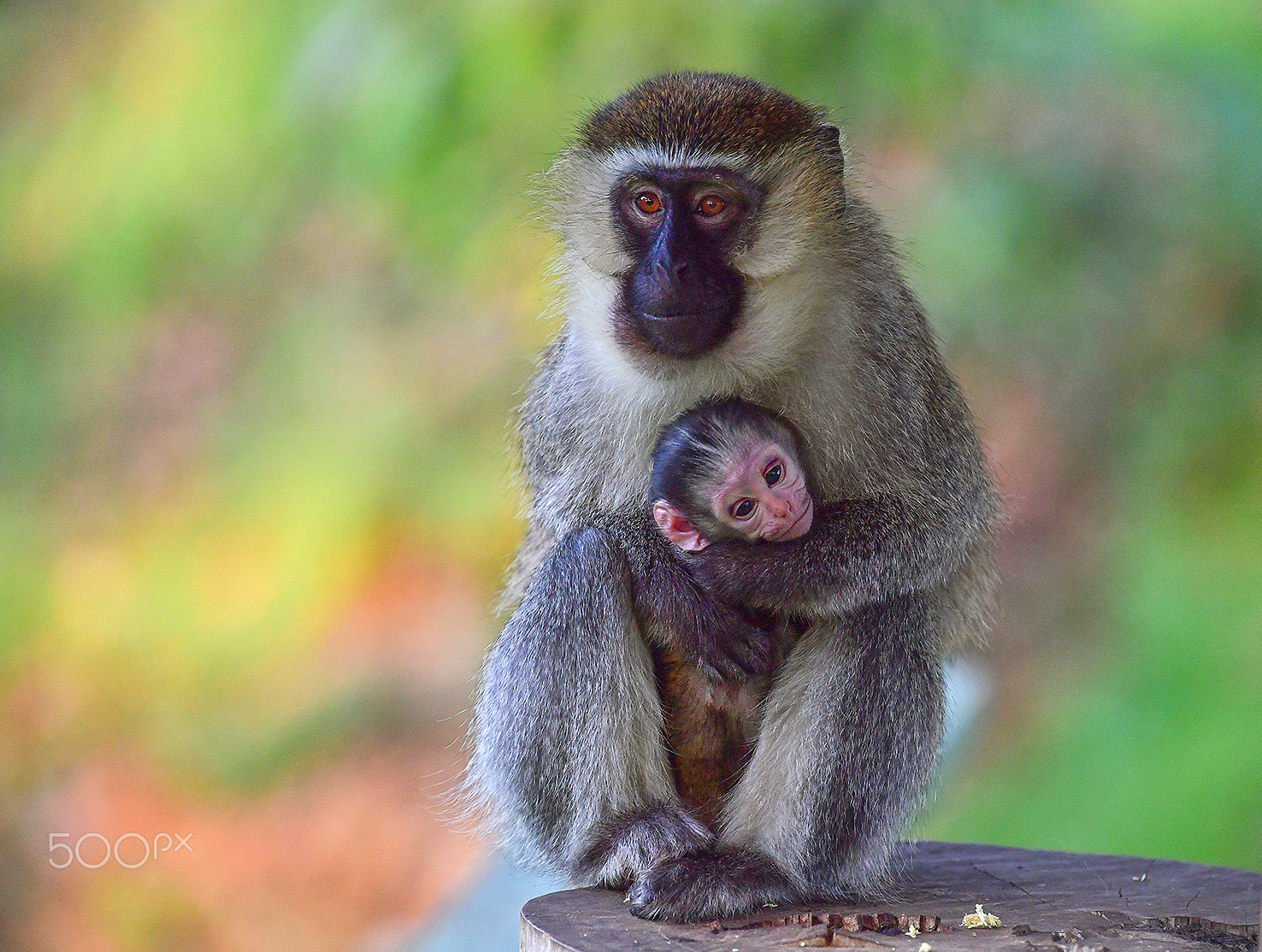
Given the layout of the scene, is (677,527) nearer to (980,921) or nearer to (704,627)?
(704,627)

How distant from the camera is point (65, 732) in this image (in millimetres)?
7996

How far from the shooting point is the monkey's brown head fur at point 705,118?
153 inches

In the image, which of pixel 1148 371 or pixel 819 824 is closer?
pixel 819 824

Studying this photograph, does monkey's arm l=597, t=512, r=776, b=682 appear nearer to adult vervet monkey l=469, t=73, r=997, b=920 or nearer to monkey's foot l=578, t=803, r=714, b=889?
adult vervet monkey l=469, t=73, r=997, b=920

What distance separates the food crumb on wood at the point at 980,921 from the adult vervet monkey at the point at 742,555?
37 cm

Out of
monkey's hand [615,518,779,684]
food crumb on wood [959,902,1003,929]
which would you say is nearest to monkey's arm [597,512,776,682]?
monkey's hand [615,518,779,684]

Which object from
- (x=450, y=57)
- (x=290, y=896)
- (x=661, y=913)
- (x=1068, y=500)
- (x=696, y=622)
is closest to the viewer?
(x=661, y=913)

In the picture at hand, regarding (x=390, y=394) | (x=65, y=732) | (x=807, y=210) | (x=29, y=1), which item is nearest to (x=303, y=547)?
(x=390, y=394)

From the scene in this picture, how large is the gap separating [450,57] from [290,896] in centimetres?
463

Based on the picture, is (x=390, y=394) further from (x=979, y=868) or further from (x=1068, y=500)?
(x=979, y=868)

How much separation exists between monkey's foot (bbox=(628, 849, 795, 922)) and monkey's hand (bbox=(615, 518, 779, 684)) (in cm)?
49
